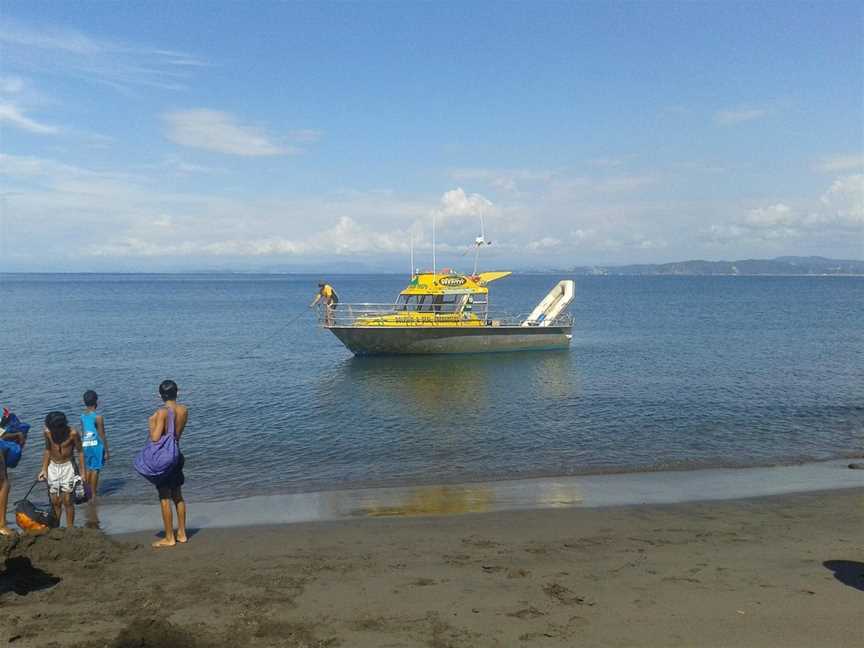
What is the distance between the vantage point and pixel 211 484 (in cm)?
1325

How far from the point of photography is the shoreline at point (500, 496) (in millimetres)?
10578

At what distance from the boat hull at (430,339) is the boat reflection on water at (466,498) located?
62.7ft

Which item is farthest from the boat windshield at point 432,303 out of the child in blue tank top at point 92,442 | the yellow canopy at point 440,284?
the child in blue tank top at point 92,442

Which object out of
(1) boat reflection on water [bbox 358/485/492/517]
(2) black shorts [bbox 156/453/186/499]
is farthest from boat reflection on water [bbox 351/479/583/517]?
(2) black shorts [bbox 156/453/186/499]

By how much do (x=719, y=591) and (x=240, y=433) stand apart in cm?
1332

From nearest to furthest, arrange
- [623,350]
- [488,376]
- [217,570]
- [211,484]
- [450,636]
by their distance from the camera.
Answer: [450,636] → [217,570] → [211,484] → [488,376] → [623,350]

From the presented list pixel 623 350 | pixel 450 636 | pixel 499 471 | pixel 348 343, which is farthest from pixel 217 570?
pixel 623 350

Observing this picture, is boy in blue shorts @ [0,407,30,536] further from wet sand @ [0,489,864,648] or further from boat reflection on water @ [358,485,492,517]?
boat reflection on water @ [358,485,492,517]

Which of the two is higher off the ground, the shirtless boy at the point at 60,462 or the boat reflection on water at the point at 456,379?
the shirtless boy at the point at 60,462

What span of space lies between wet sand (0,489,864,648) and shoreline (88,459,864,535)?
0.89 meters

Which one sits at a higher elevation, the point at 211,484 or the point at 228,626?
the point at 228,626

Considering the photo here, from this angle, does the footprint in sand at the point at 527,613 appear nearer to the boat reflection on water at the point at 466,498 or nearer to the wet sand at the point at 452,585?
the wet sand at the point at 452,585

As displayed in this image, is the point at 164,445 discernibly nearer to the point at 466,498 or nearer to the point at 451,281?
the point at 466,498

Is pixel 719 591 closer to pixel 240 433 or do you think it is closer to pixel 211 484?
pixel 211 484
